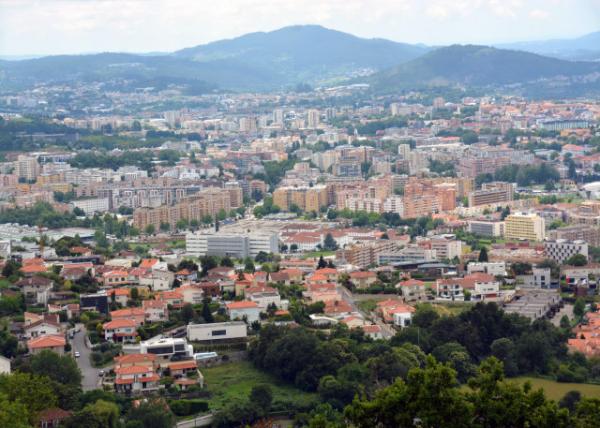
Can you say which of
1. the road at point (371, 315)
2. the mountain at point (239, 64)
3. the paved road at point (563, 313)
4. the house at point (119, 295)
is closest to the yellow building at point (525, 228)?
the paved road at point (563, 313)

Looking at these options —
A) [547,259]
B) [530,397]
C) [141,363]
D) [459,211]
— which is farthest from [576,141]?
[530,397]

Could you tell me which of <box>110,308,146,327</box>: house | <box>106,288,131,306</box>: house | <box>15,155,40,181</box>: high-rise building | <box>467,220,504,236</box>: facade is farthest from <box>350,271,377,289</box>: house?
<box>15,155,40,181</box>: high-rise building

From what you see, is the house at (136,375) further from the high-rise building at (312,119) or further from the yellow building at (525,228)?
the high-rise building at (312,119)

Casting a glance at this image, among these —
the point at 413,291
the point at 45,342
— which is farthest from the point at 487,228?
the point at 45,342

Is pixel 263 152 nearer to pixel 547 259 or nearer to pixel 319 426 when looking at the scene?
pixel 547 259

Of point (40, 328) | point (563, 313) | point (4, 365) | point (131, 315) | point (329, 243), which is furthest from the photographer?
point (329, 243)

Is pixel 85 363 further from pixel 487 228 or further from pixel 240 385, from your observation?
pixel 487 228

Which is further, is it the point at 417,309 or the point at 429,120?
the point at 429,120

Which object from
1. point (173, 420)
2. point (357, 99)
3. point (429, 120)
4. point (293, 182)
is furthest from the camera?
point (357, 99)
